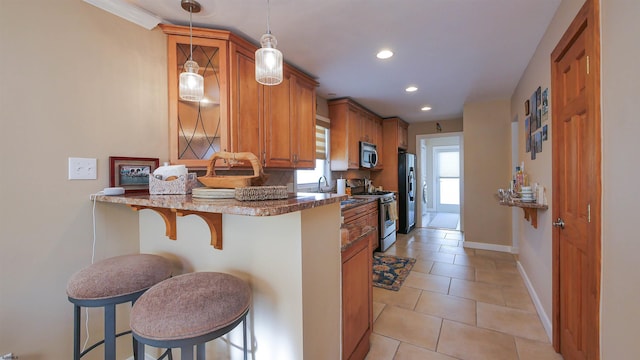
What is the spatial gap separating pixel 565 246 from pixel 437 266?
78.0 inches

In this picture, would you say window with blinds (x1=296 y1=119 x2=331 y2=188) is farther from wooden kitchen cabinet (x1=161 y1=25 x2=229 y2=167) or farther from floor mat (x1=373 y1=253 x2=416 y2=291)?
wooden kitchen cabinet (x1=161 y1=25 x2=229 y2=167)

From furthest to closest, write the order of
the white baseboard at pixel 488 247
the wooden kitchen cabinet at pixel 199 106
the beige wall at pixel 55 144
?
the white baseboard at pixel 488 247 < the wooden kitchen cabinet at pixel 199 106 < the beige wall at pixel 55 144

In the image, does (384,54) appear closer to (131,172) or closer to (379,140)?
(131,172)

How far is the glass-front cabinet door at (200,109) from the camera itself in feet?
6.66

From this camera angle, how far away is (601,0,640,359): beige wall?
97 centimetres

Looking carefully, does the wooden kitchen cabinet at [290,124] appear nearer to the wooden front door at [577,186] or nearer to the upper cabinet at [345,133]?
the upper cabinet at [345,133]

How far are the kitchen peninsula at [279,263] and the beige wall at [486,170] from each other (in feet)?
12.7

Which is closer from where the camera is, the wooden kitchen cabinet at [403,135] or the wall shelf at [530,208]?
the wall shelf at [530,208]

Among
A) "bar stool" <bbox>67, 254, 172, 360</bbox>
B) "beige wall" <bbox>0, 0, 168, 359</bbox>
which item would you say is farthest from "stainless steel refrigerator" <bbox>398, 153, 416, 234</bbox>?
"bar stool" <bbox>67, 254, 172, 360</bbox>

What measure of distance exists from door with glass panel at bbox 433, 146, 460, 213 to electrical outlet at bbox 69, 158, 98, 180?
8.70 meters

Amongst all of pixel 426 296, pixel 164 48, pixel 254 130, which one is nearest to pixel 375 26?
pixel 254 130

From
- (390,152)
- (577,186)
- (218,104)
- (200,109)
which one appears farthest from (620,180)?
(390,152)

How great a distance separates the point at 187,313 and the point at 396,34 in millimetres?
2384

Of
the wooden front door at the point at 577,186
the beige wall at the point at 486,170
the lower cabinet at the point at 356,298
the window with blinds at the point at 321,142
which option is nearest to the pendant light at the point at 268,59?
the lower cabinet at the point at 356,298
